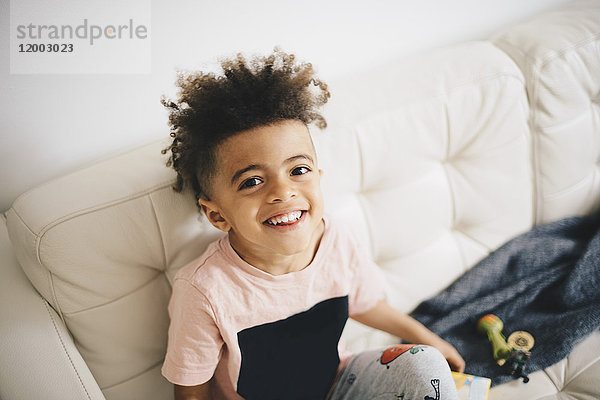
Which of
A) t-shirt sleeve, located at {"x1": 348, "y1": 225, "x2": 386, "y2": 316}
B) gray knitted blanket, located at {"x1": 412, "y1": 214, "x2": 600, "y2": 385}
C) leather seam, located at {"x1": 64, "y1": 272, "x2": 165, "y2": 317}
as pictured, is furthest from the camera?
gray knitted blanket, located at {"x1": 412, "y1": 214, "x2": 600, "y2": 385}

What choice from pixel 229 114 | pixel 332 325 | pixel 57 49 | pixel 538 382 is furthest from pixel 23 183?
pixel 538 382

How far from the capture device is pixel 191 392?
860 millimetres

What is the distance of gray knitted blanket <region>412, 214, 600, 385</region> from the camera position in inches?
42.7

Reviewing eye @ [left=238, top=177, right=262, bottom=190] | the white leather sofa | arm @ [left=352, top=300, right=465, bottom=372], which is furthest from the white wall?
arm @ [left=352, top=300, right=465, bottom=372]

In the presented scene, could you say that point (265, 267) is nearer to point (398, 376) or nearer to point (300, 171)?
point (300, 171)

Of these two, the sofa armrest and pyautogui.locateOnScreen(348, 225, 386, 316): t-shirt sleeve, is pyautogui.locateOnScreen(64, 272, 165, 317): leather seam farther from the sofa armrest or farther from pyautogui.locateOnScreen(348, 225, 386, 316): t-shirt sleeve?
pyautogui.locateOnScreen(348, 225, 386, 316): t-shirt sleeve

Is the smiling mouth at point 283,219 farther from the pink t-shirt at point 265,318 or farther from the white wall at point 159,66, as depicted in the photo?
the white wall at point 159,66

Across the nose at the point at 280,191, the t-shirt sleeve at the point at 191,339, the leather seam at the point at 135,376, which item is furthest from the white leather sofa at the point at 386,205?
the nose at the point at 280,191

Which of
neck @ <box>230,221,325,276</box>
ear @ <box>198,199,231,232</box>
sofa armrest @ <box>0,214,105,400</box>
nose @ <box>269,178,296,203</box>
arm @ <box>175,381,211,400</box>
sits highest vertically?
nose @ <box>269,178,296,203</box>

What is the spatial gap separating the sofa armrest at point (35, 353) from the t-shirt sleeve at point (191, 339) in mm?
130

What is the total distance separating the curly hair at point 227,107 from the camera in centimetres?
79

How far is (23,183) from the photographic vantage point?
3.06 ft

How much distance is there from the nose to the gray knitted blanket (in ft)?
1.94

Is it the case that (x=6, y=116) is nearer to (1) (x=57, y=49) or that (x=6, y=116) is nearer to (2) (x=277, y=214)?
(1) (x=57, y=49)
